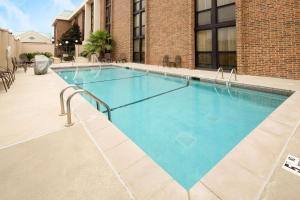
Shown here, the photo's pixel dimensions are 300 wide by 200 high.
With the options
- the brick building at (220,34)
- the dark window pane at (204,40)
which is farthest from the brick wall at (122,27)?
the dark window pane at (204,40)

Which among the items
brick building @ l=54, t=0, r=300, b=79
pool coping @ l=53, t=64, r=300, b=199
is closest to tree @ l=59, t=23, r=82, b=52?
brick building @ l=54, t=0, r=300, b=79

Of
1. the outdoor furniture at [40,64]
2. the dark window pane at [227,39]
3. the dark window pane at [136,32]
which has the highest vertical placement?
the dark window pane at [136,32]

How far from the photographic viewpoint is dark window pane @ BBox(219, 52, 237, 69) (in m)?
9.16

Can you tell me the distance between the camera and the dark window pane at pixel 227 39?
9047 mm

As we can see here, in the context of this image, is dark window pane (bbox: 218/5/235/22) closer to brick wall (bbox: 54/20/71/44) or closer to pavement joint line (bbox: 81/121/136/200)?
pavement joint line (bbox: 81/121/136/200)

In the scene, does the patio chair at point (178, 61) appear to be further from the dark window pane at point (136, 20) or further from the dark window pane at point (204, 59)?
the dark window pane at point (136, 20)

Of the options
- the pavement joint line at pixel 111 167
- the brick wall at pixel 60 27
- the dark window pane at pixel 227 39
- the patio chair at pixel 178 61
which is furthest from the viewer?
the brick wall at pixel 60 27

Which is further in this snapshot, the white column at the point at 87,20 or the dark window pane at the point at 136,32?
the white column at the point at 87,20

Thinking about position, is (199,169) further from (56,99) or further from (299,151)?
(56,99)

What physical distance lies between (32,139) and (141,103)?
3.45 meters

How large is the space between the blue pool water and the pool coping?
568 mm

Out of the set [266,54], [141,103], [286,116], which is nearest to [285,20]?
[266,54]

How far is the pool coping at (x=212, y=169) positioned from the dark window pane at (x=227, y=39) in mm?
7009

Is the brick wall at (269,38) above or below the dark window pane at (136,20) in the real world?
below
